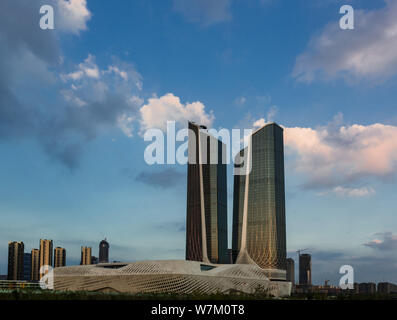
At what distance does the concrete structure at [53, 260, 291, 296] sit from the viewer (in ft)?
390

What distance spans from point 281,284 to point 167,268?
59.4 m

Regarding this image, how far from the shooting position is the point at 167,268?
12144 cm

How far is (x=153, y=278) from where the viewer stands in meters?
119

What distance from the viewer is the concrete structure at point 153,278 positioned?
118750 mm

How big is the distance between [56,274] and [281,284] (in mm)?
77800
